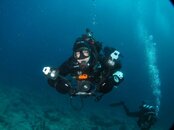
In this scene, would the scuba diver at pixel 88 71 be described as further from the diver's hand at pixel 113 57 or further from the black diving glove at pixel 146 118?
the black diving glove at pixel 146 118

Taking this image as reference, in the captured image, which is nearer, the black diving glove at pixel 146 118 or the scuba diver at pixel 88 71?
the scuba diver at pixel 88 71

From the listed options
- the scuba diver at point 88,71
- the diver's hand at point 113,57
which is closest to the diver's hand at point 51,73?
the scuba diver at point 88,71

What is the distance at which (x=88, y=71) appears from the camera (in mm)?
5359

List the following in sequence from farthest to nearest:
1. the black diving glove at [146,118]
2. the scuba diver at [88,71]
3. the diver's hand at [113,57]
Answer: the black diving glove at [146,118] → the diver's hand at [113,57] → the scuba diver at [88,71]

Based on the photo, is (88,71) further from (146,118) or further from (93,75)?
(146,118)

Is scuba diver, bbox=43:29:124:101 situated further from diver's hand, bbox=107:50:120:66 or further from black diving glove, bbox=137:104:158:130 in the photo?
black diving glove, bbox=137:104:158:130

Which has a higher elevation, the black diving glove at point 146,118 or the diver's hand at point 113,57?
the black diving glove at point 146,118

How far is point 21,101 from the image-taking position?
1500cm

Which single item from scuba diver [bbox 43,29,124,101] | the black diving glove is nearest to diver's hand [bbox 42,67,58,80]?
scuba diver [bbox 43,29,124,101]

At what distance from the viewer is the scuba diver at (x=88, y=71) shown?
5309 millimetres

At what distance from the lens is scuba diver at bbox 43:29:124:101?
5.31 metres

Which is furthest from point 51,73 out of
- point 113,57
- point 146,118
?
point 146,118

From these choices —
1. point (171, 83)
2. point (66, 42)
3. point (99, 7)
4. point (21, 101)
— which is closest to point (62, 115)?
point (21, 101)

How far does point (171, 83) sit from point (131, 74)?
48.8ft
